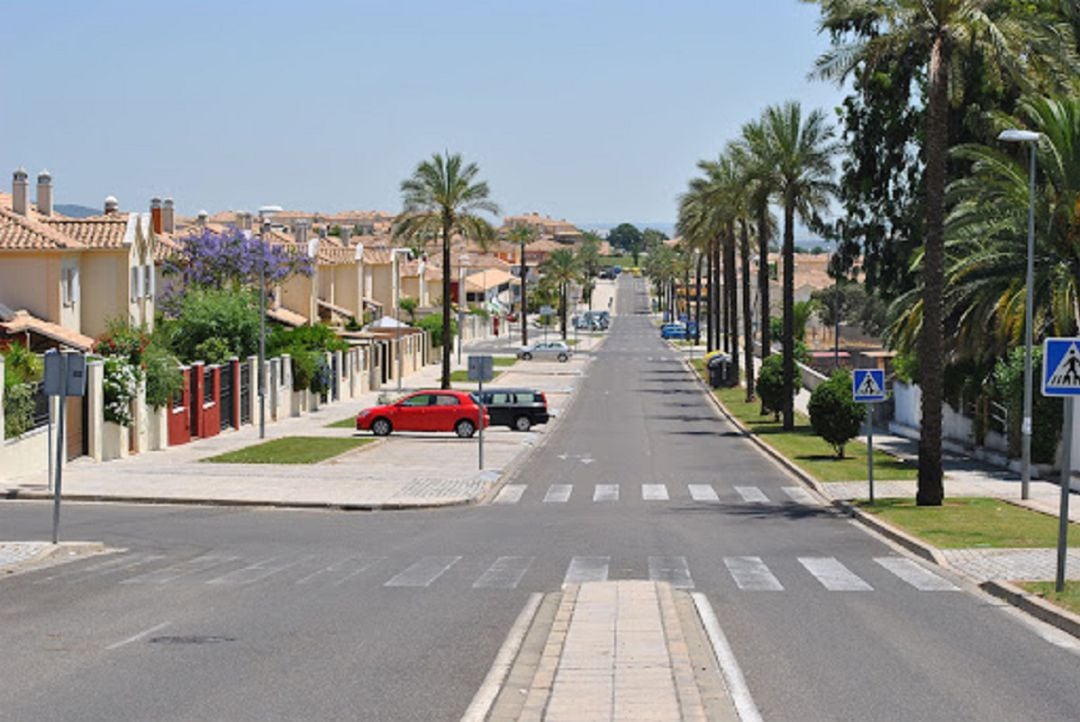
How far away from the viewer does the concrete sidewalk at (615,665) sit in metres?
10.9

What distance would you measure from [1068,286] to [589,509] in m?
14.9

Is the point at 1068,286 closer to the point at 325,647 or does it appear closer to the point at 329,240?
the point at 325,647

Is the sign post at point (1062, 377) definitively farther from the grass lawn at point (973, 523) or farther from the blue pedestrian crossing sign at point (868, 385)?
the blue pedestrian crossing sign at point (868, 385)

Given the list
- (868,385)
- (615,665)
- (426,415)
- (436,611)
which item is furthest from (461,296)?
(615,665)

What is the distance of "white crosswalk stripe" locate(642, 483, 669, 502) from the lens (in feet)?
110

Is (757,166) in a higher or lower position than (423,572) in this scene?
higher

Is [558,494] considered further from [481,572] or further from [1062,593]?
[1062,593]

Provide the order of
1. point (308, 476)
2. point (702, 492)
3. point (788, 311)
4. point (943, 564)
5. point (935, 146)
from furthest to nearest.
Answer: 1. point (788, 311)
2. point (308, 476)
3. point (702, 492)
4. point (935, 146)
5. point (943, 564)

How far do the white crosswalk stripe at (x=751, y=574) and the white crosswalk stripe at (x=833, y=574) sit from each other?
603 millimetres

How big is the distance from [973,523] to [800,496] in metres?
7.70

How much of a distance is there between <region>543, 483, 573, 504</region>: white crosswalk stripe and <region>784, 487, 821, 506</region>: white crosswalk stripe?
4.89m

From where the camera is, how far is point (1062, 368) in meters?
17.6

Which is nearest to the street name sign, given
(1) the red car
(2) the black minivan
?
(1) the red car

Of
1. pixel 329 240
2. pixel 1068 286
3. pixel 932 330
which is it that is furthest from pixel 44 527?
pixel 329 240
